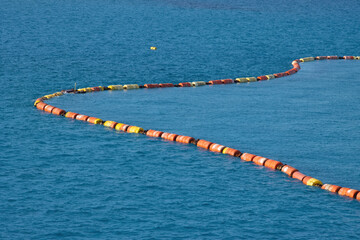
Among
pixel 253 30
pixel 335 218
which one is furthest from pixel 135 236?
pixel 253 30

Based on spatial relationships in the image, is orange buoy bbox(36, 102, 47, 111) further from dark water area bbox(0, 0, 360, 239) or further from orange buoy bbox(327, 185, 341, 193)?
orange buoy bbox(327, 185, 341, 193)

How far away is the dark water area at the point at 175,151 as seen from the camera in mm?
41197

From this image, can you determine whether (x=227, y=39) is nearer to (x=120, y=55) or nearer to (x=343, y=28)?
(x=120, y=55)

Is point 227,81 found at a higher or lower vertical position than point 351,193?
higher

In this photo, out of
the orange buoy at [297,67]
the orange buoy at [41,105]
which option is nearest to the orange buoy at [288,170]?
the orange buoy at [41,105]

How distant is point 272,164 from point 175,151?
345 inches

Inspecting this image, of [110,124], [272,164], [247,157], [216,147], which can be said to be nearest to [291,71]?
[110,124]

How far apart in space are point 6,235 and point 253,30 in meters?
132

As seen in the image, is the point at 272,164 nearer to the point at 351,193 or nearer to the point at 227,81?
the point at 351,193

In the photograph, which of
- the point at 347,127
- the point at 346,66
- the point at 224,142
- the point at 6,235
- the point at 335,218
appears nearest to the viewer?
the point at 6,235

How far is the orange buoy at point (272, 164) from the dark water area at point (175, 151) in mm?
1260

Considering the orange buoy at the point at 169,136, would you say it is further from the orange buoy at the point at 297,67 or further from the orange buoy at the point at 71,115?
the orange buoy at the point at 297,67

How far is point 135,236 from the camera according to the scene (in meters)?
38.9

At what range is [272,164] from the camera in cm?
5088
